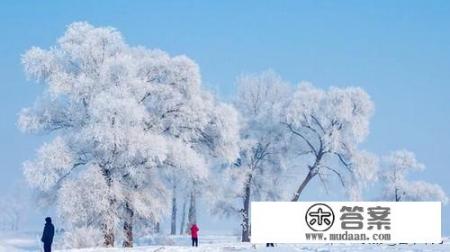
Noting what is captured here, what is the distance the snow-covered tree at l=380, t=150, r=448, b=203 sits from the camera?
6538 centimetres

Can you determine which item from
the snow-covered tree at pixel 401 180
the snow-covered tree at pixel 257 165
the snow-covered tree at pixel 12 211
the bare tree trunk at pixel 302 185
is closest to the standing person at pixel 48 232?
the snow-covered tree at pixel 257 165

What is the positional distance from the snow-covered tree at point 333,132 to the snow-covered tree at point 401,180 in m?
11.3

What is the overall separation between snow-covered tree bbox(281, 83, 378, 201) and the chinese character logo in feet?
77.3

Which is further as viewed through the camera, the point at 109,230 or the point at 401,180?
the point at 401,180

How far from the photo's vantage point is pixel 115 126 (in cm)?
4047

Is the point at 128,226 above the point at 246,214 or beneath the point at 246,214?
beneath

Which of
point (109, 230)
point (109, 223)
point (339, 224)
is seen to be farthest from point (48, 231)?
point (339, 224)

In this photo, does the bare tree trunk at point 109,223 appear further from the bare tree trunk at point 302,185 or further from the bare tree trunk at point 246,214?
the bare tree trunk at point 302,185

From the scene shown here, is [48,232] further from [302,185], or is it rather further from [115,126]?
[302,185]

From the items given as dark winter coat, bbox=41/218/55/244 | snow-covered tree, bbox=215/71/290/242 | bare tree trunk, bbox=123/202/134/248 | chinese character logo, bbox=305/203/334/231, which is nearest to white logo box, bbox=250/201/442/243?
chinese character logo, bbox=305/203/334/231

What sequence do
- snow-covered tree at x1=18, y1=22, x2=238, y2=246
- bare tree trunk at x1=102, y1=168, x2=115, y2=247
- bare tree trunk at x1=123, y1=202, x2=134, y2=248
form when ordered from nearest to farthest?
snow-covered tree at x1=18, y1=22, x2=238, y2=246
bare tree trunk at x1=102, y1=168, x2=115, y2=247
bare tree trunk at x1=123, y1=202, x2=134, y2=248

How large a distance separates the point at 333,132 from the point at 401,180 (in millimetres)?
15034

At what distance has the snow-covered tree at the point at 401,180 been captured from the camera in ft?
214

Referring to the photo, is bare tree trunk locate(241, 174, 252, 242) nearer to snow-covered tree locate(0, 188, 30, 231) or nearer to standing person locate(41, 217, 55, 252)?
standing person locate(41, 217, 55, 252)
